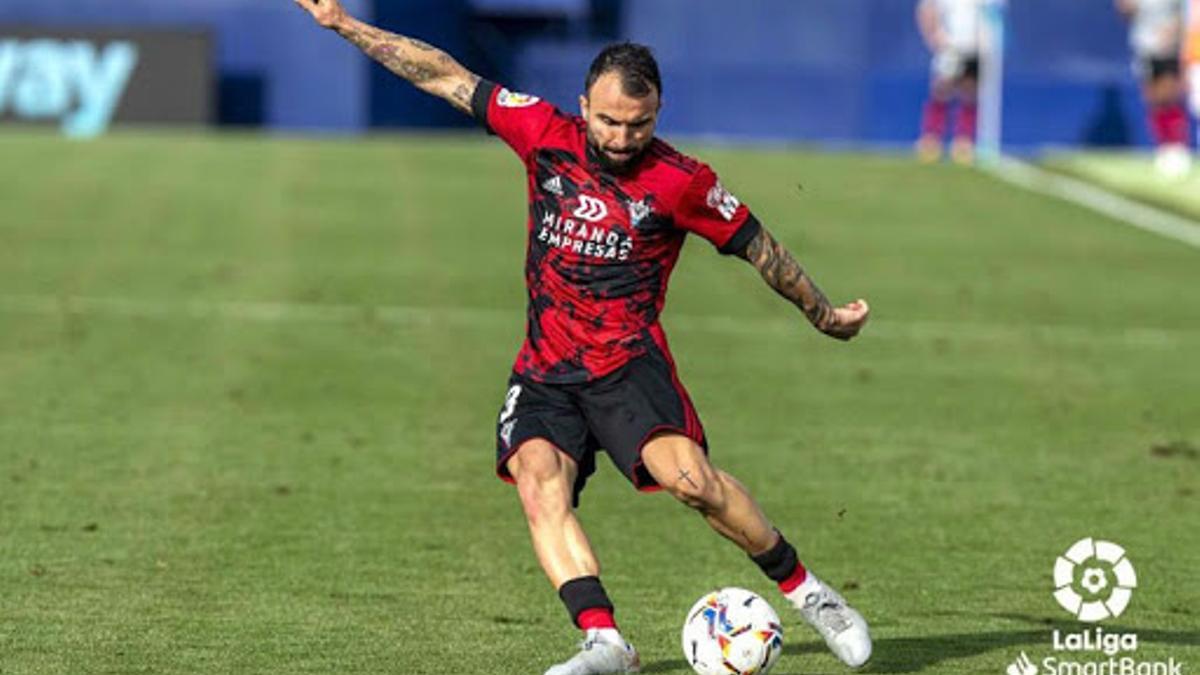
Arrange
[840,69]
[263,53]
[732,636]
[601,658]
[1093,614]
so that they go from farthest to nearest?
[840,69]
[263,53]
[1093,614]
[732,636]
[601,658]

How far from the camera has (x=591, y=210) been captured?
9172 millimetres

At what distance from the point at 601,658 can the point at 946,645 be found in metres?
1.62

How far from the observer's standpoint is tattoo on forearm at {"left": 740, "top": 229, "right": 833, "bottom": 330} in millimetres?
9297

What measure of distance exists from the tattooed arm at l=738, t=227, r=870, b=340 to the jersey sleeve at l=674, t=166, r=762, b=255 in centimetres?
5

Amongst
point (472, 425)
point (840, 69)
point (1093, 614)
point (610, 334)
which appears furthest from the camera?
point (840, 69)

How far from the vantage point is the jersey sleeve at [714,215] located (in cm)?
915

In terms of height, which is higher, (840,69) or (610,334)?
(610,334)

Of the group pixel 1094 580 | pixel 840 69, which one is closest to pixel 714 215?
pixel 1094 580

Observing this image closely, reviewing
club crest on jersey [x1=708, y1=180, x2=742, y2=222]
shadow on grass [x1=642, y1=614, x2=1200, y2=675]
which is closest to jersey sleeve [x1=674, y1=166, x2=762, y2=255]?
club crest on jersey [x1=708, y1=180, x2=742, y2=222]

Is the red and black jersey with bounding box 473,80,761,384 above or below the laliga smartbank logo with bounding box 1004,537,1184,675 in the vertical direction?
above

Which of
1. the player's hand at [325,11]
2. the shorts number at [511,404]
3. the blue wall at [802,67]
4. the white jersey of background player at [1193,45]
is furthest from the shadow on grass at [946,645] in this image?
the blue wall at [802,67]

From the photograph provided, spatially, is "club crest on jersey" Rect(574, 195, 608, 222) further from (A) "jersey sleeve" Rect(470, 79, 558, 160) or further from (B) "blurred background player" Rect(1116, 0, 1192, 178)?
(B) "blurred background player" Rect(1116, 0, 1192, 178)

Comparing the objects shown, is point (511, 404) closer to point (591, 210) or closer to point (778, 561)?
point (591, 210)

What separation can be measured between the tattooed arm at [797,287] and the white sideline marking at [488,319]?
1096cm
